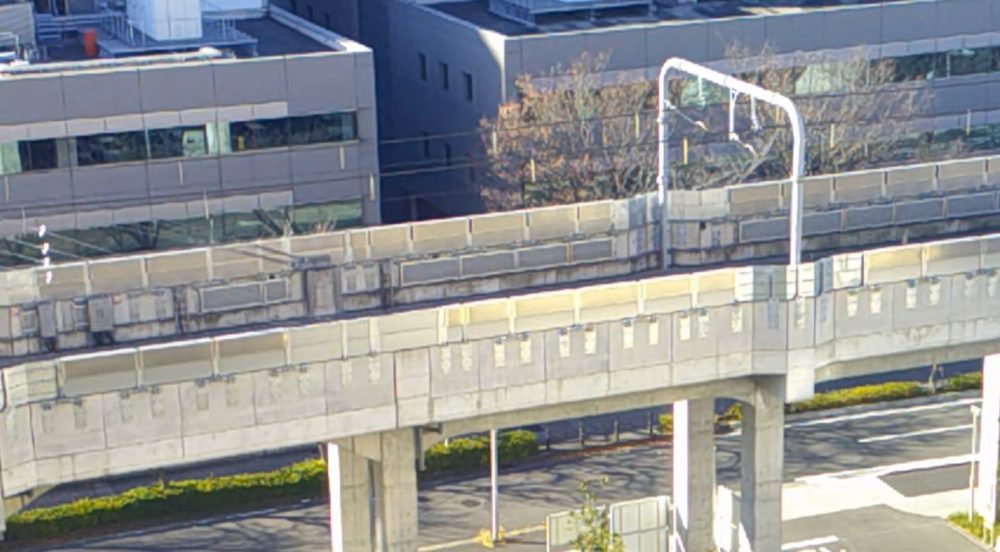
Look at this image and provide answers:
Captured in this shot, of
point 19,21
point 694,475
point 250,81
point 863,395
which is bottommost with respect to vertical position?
point 863,395

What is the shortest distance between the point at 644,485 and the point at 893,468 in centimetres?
572

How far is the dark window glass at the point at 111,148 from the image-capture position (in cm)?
4688

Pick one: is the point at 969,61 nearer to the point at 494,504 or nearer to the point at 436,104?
the point at 436,104

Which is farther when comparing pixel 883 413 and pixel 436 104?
pixel 436 104

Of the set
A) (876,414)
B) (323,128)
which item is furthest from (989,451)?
(323,128)

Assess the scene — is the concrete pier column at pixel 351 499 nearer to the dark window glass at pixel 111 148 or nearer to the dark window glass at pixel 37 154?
the dark window glass at pixel 111 148

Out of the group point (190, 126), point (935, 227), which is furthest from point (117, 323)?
point (935, 227)

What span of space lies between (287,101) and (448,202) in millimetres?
9061

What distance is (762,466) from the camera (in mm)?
34562

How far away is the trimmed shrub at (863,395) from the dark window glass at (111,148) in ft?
56.7

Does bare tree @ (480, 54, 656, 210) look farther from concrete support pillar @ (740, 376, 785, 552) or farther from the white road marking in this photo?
concrete support pillar @ (740, 376, 785, 552)

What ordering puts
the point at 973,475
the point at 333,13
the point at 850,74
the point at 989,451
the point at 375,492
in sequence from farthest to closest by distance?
the point at 333,13, the point at 850,74, the point at 973,475, the point at 989,451, the point at 375,492

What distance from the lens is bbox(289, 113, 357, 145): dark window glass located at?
48.8 meters

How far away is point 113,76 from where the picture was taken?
152ft
